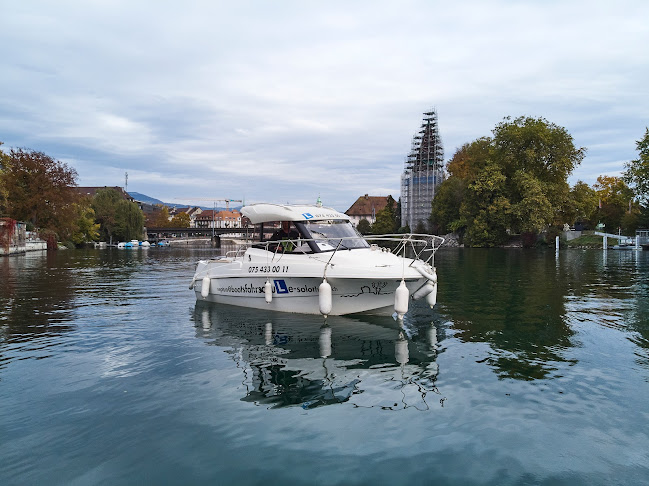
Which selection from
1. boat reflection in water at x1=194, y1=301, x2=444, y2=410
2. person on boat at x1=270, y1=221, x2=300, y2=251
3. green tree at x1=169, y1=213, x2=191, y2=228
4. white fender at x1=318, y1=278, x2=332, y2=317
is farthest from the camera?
green tree at x1=169, y1=213, x2=191, y2=228

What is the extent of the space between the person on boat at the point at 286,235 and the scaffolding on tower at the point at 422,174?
11013 cm

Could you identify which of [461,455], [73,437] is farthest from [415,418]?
[73,437]

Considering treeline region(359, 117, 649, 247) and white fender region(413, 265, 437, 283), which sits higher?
treeline region(359, 117, 649, 247)

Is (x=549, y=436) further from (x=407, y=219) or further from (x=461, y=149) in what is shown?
(x=407, y=219)

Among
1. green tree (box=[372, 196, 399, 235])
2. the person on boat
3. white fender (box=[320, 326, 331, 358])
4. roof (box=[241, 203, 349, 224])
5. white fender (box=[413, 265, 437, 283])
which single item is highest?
green tree (box=[372, 196, 399, 235])

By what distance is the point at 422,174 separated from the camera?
134625mm

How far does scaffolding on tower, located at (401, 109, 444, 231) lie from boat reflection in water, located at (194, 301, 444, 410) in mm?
112182

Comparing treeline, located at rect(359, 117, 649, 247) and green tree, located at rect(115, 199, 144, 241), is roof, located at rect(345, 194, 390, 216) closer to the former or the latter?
green tree, located at rect(115, 199, 144, 241)

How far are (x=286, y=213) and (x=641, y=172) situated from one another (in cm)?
5805

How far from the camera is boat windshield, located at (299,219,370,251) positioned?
1354 centimetres

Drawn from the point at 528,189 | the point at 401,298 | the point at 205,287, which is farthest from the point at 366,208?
the point at 401,298

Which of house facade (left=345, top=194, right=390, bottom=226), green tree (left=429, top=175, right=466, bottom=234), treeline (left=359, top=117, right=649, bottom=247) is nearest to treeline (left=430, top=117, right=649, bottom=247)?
treeline (left=359, top=117, right=649, bottom=247)

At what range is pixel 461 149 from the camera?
102 metres

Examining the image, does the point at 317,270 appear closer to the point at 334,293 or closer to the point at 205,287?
the point at 334,293
